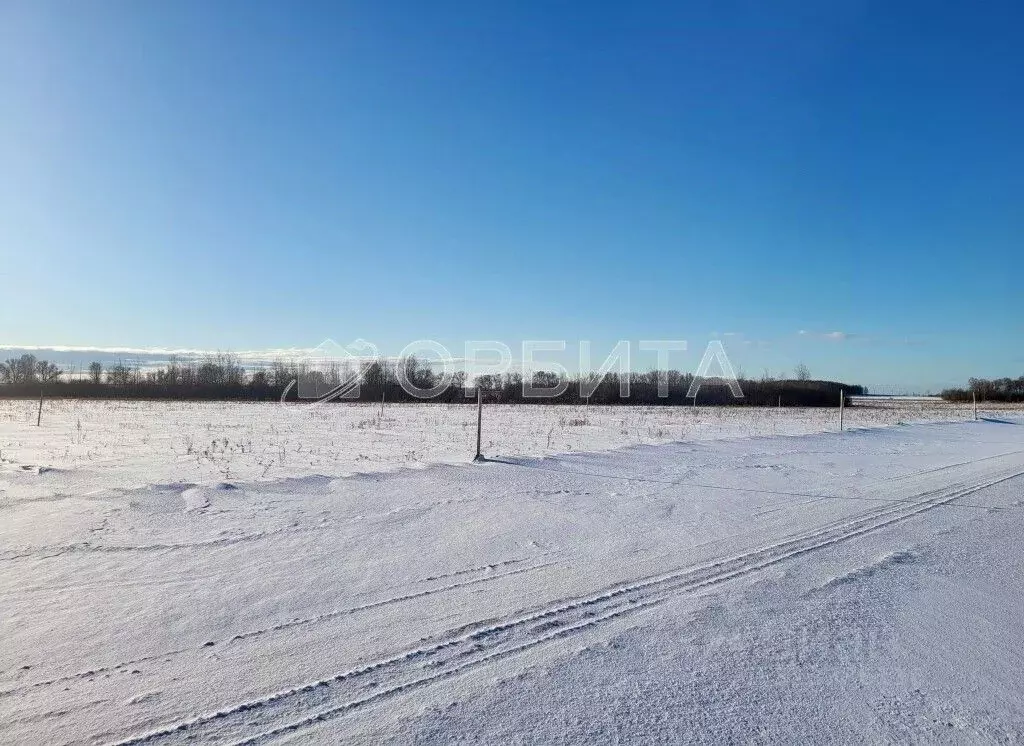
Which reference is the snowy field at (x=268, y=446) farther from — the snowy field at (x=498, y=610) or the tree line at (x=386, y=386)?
the tree line at (x=386, y=386)

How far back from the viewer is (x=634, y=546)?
523cm

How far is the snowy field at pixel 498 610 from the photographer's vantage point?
254cm

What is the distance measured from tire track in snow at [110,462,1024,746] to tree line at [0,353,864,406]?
42.0 m

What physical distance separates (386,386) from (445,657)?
175 feet

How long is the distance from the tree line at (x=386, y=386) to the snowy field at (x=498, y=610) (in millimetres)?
39711

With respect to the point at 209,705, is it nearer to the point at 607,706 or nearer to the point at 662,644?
the point at 607,706

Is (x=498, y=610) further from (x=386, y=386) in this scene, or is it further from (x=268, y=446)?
(x=386, y=386)

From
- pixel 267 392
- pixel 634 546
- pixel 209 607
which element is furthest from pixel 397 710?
pixel 267 392

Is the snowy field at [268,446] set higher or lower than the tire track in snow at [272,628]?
higher

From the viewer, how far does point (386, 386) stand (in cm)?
5506

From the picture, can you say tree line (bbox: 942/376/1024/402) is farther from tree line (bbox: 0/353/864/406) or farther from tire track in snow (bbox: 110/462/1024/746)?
tire track in snow (bbox: 110/462/1024/746)

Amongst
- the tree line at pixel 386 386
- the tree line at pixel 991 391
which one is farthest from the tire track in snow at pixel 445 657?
the tree line at pixel 991 391

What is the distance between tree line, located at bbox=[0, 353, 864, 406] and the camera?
169 feet

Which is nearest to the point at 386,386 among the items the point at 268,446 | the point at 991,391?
the point at 268,446
